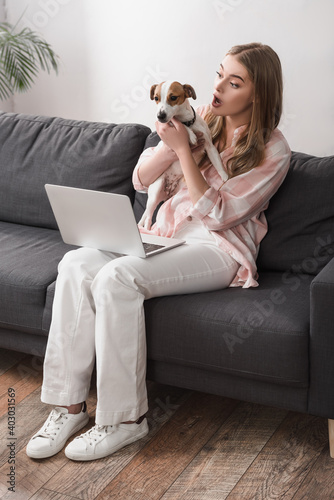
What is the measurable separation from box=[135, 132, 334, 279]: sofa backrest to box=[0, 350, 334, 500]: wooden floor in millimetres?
495

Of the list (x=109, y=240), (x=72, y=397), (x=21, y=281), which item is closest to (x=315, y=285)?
(x=109, y=240)

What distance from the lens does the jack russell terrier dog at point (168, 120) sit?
6.72ft

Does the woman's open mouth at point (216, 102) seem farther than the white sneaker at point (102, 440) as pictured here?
Yes

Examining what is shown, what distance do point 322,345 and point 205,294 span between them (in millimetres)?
400

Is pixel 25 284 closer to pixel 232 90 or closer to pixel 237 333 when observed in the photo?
pixel 237 333

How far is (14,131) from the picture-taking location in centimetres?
286

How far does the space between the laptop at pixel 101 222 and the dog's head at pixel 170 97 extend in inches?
13.7

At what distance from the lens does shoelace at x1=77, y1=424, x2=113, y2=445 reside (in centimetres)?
193

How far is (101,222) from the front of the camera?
2002 millimetres

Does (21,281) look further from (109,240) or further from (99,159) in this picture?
(99,159)

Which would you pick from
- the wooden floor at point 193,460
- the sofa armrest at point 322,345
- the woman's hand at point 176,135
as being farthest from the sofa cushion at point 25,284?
the sofa armrest at point 322,345

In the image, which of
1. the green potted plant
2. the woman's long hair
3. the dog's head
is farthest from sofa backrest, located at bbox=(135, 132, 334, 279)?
the green potted plant

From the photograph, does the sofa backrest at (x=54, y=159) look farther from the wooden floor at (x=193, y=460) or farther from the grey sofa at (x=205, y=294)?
the wooden floor at (x=193, y=460)

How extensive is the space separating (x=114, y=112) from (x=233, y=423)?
7.56 feet
